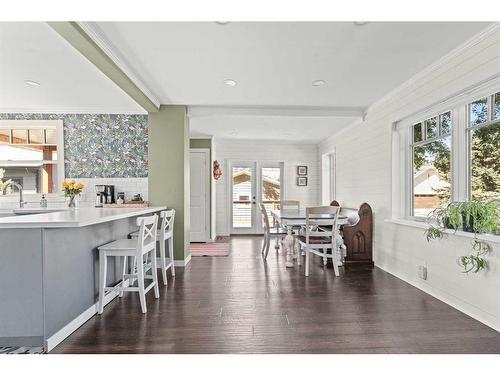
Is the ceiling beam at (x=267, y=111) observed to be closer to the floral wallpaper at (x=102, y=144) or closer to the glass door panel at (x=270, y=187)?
the floral wallpaper at (x=102, y=144)

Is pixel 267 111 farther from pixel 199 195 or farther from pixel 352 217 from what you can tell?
pixel 199 195

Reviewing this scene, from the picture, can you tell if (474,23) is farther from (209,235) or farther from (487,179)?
(209,235)

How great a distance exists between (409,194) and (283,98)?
213cm

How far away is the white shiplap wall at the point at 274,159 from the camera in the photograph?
766cm

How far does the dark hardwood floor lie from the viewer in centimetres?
212

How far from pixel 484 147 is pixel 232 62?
2.48 meters

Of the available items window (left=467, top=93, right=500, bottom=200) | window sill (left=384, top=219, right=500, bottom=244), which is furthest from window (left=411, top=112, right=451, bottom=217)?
window (left=467, top=93, right=500, bottom=200)

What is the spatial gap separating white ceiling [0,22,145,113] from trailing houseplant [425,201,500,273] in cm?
378

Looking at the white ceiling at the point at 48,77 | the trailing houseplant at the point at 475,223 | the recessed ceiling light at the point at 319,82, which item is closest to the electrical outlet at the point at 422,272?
the trailing houseplant at the point at 475,223

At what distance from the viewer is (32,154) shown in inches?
191

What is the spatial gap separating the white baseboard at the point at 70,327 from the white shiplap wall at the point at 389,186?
3.30 meters

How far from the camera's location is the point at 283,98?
14.0 ft

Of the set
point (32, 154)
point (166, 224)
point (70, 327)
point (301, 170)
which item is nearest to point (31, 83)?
point (32, 154)
